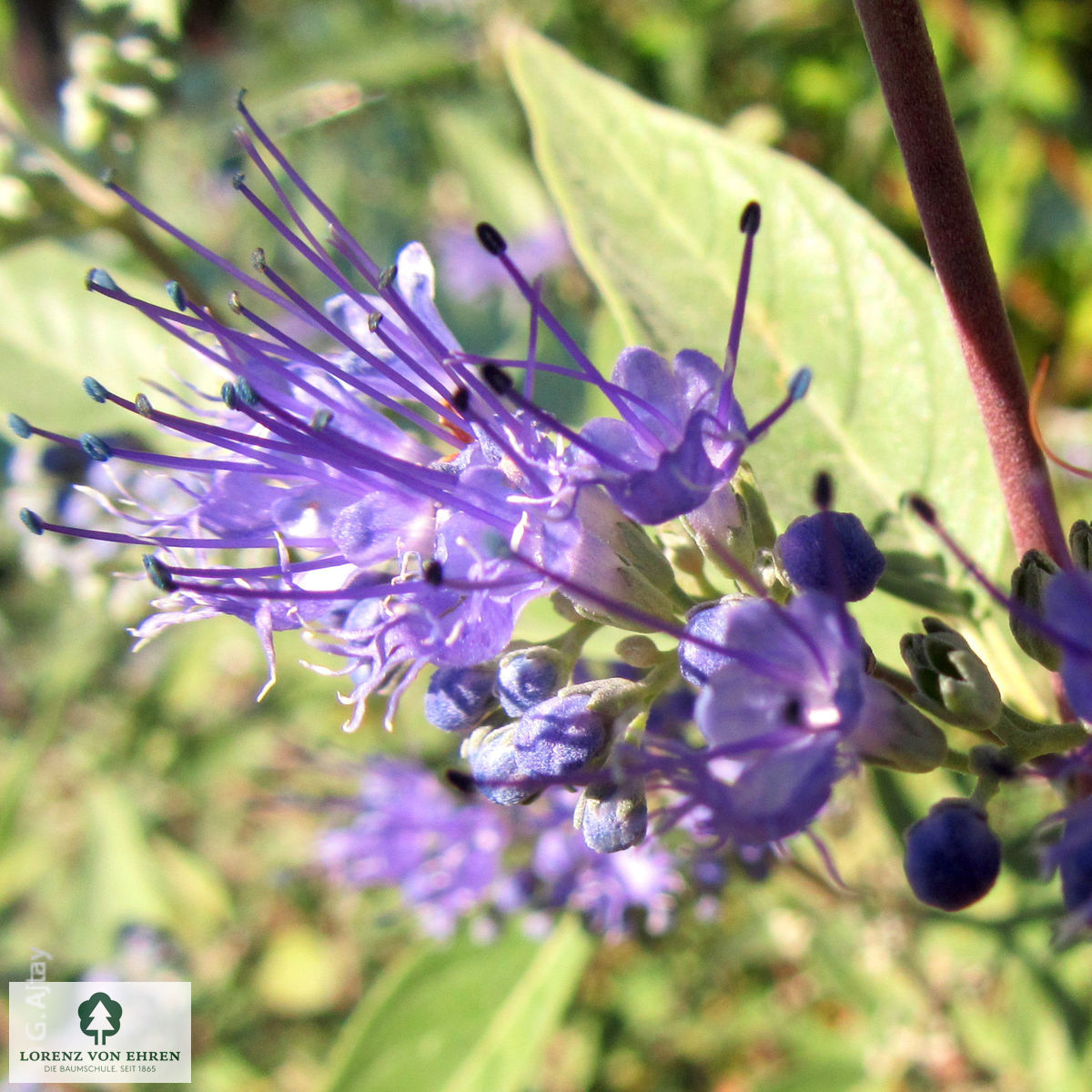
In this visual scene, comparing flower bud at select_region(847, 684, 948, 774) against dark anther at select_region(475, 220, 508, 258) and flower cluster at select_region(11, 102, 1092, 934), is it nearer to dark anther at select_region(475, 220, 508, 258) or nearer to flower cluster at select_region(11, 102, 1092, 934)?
flower cluster at select_region(11, 102, 1092, 934)

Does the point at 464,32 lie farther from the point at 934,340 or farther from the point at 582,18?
the point at 934,340

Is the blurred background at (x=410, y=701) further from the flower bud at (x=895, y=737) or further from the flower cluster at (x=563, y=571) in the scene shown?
the flower bud at (x=895, y=737)

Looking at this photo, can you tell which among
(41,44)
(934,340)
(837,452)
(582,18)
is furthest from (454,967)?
(41,44)

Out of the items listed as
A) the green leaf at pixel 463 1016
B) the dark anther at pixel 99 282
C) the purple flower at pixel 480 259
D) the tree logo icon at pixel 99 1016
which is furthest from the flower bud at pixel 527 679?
the purple flower at pixel 480 259

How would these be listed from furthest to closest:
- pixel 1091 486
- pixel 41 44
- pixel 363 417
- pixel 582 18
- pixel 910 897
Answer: pixel 41 44 < pixel 582 18 < pixel 1091 486 < pixel 910 897 < pixel 363 417

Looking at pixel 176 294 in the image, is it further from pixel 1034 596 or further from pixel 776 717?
pixel 1034 596

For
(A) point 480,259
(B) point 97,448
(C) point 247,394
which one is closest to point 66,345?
(B) point 97,448
